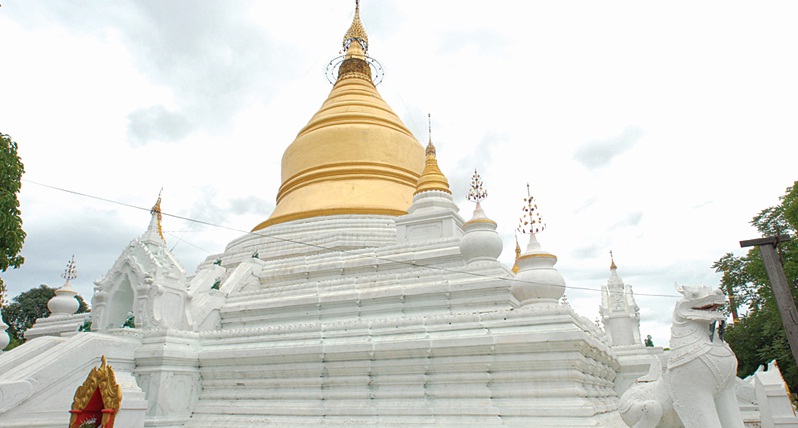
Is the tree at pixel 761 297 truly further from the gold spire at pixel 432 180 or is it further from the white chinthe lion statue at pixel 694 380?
the white chinthe lion statue at pixel 694 380

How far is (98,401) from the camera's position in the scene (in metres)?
6.67

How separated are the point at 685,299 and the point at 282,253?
12050 mm

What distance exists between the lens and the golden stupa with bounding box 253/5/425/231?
17781 mm

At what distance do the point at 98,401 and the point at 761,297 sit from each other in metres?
27.5

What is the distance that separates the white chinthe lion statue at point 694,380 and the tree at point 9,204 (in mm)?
11944

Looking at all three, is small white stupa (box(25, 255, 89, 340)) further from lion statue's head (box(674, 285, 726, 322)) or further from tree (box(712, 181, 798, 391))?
tree (box(712, 181, 798, 391))

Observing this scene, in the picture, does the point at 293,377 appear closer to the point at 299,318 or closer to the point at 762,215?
the point at 299,318

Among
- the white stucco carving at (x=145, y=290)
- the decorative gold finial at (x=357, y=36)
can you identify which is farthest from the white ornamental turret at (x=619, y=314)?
the decorative gold finial at (x=357, y=36)

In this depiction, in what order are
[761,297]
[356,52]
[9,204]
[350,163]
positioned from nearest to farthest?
1. [9,204]
2. [350,163]
3. [761,297]
4. [356,52]

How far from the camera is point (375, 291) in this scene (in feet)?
35.4

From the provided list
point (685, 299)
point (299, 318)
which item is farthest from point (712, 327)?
point (299, 318)

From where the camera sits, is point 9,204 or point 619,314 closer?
point 9,204

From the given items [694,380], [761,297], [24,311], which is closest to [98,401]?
[694,380]

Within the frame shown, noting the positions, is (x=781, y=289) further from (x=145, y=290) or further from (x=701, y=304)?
(x=145, y=290)
